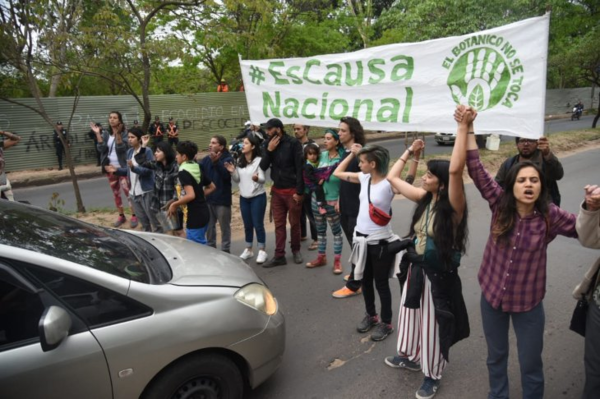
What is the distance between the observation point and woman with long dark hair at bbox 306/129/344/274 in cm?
450

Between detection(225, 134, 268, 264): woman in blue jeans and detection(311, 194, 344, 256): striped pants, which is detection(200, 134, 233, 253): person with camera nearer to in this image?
detection(225, 134, 268, 264): woman in blue jeans

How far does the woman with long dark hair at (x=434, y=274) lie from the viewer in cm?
250

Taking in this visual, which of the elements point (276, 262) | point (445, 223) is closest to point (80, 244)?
point (445, 223)

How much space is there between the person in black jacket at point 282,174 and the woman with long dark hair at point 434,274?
2.10 m

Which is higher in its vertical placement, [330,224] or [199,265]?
[199,265]

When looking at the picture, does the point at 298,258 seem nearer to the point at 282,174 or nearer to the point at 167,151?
the point at 282,174

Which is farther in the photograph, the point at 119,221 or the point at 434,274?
the point at 119,221

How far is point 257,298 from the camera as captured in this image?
275 cm

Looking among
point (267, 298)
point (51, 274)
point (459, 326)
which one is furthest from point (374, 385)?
point (51, 274)

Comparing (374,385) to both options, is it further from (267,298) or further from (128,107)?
(128,107)

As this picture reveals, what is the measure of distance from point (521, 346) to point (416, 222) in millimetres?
933

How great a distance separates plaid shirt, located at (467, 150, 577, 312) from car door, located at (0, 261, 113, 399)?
7.12 feet

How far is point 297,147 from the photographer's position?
4832 mm

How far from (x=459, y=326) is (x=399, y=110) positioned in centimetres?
208
